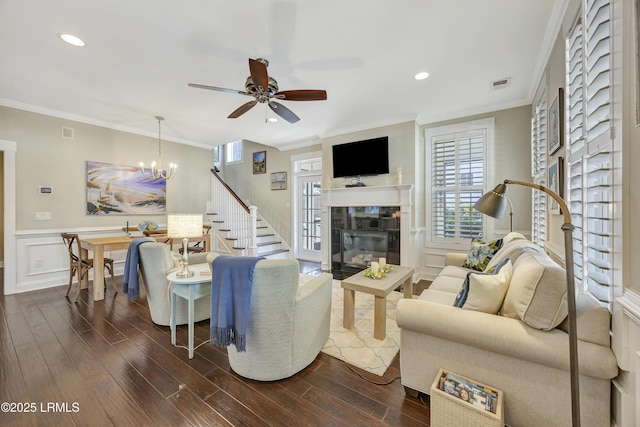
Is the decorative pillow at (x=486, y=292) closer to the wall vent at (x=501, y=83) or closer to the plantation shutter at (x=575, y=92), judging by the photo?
the plantation shutter at (x=575, y=92)

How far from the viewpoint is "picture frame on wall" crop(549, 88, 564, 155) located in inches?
79.6

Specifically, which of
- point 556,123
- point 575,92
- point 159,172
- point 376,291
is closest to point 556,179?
point 556,123

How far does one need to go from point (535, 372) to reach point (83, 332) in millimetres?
3647

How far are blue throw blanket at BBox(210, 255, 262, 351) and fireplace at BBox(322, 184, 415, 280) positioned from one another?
3081 millimetres

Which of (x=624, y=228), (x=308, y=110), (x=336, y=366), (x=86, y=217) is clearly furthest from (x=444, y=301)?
(x=86, y=217)

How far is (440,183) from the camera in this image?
4.19m

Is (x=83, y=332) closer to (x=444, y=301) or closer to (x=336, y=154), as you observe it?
(x=444, y=301)

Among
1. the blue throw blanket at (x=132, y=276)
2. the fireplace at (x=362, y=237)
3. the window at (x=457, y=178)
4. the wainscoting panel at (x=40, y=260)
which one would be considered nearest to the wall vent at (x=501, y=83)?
the window at (x=457, y=178)

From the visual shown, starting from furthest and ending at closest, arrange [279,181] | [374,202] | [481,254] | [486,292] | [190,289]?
[279,181] < [374,202] < [481,254] < [190,289] < [486,292]

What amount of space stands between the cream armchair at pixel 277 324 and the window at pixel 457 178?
310 centimetres

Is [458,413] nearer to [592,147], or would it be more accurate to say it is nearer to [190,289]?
[592,147]

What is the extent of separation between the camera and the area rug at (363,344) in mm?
2027

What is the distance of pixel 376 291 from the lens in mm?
2305

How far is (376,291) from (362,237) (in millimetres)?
2433
